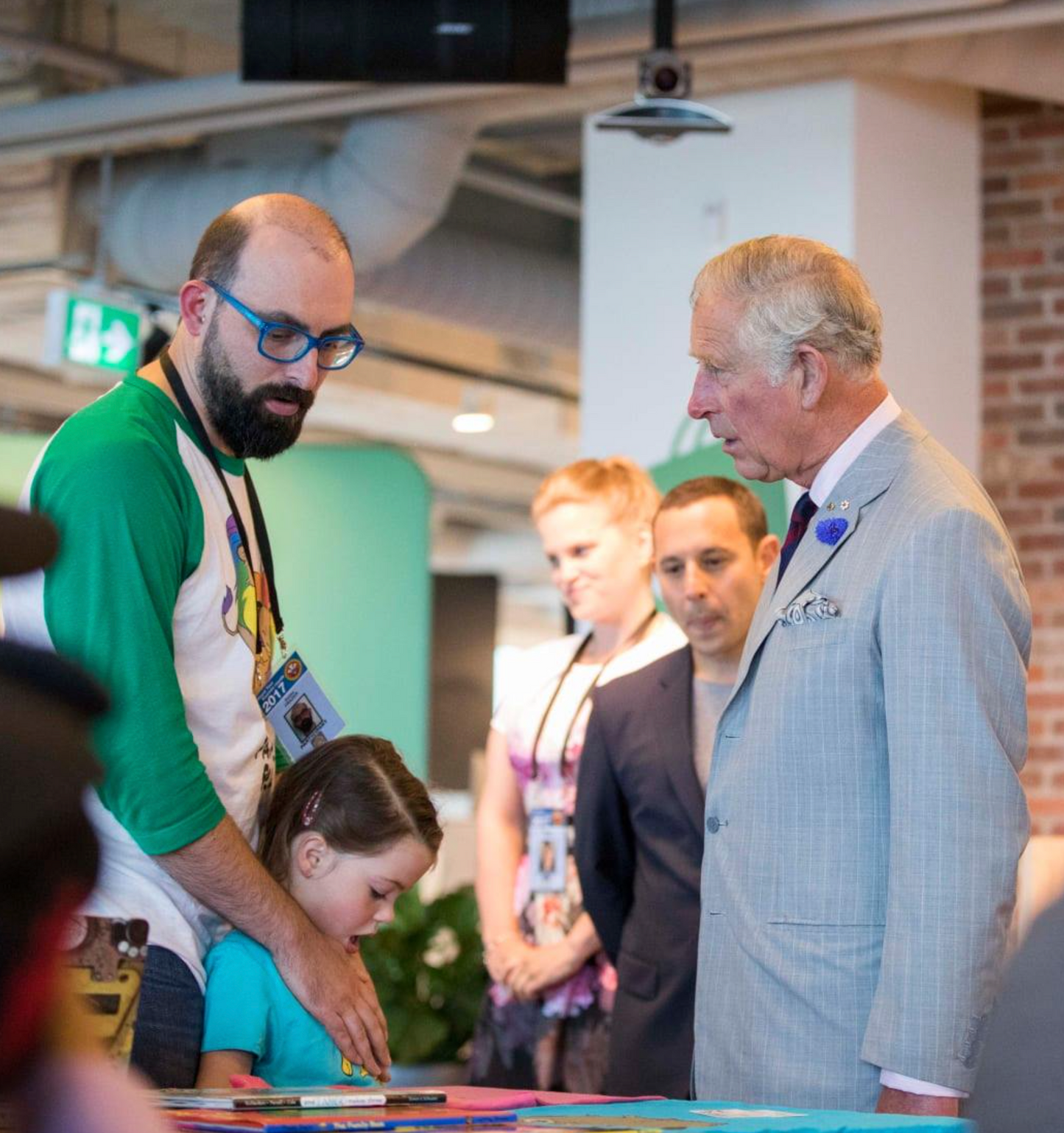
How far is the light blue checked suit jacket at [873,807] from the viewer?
181 cm

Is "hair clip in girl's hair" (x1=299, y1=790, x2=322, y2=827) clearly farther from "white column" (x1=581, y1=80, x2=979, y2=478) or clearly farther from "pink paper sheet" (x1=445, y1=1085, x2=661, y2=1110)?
"white column" (x1=581, y1=80, x2=979, y2=478)

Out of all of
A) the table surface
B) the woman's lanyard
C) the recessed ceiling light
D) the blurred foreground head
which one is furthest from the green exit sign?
the blurred foreground head

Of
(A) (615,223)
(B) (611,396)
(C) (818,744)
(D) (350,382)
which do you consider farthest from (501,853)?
(D) (350,382)

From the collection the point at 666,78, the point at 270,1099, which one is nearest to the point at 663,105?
the point at 666,78

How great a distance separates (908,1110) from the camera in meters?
1.79

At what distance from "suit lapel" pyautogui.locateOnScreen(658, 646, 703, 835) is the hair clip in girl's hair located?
3.36ft

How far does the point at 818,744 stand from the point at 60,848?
1.46m

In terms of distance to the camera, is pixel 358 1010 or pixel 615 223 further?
pixel 615 223

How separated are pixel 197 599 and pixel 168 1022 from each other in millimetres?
468

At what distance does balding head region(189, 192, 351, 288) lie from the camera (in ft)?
6.79

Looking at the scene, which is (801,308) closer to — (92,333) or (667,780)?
(667,780)

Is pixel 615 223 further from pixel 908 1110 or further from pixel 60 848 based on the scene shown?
pixel 60 848

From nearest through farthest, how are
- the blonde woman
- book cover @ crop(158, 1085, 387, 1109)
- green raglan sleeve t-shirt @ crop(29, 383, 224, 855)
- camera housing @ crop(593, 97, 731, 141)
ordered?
book cover @ crop(158, 1085, 387, 1109) < green raglan sleeve t-shirt @ crop(29, 383, 224, 855) < the blonde woman < camera housing @ crop(593, 97, 731, 141)

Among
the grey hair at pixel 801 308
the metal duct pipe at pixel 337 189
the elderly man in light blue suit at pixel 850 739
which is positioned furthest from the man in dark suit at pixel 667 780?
the metal duct pipe at pixel 337 189
